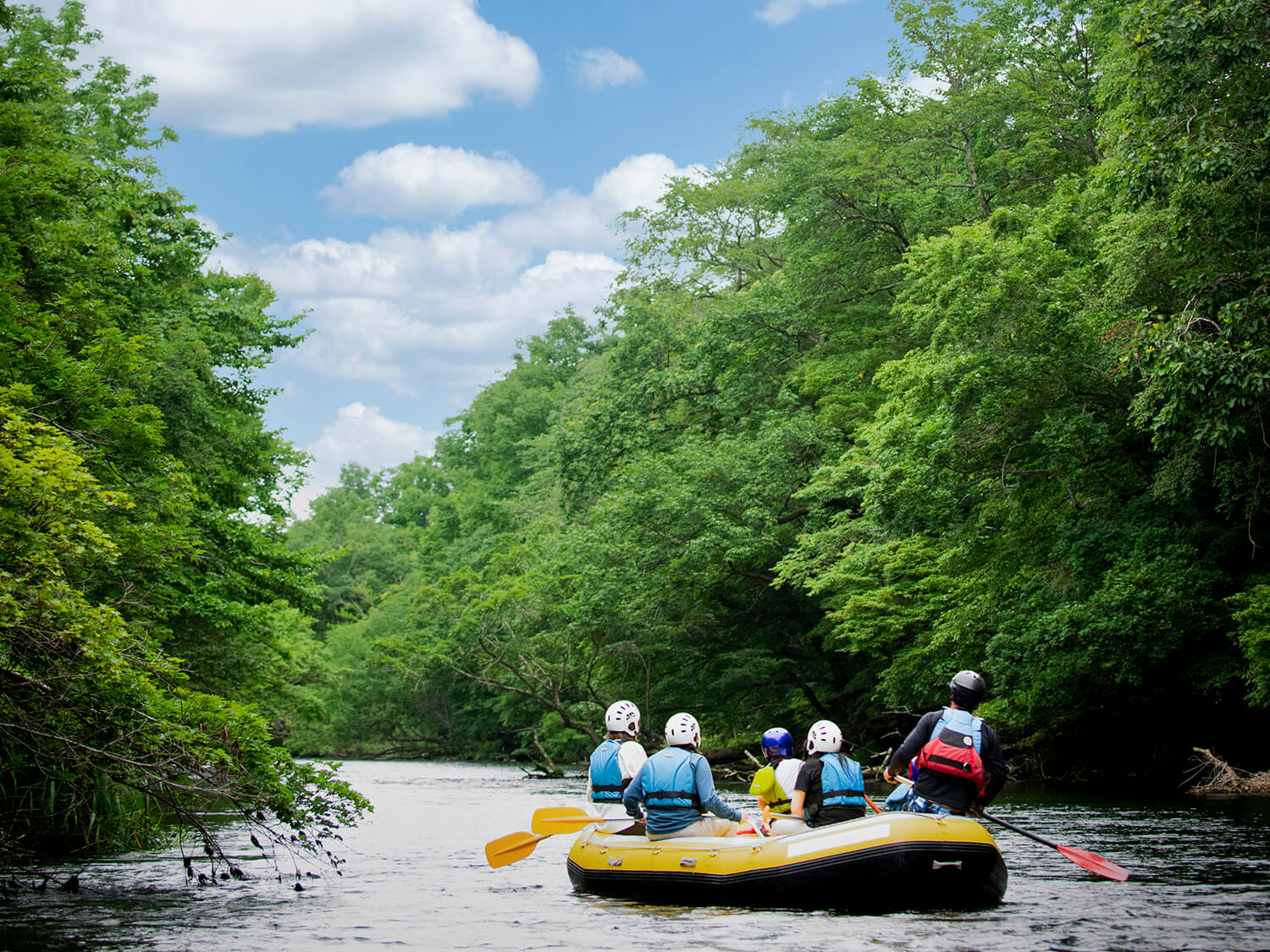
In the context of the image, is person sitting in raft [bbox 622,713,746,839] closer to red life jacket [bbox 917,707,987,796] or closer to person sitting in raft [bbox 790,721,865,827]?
person sitting in raft [bbox 790,721,865,827]

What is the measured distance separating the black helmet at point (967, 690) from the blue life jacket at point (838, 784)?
1557mm

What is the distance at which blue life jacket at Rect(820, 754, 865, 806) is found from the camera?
958 centimetres

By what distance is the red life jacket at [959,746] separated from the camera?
8.46 metres

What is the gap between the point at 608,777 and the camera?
1025 cm

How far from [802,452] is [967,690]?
19249 millimetres

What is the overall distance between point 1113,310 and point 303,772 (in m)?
13.0

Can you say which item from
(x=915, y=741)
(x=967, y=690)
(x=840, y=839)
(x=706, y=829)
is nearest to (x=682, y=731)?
(x=706, y=829)

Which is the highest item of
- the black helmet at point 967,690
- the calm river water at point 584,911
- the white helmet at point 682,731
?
the black helmet at point 967,690

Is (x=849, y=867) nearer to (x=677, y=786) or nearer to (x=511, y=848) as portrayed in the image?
(x=677, y=786)

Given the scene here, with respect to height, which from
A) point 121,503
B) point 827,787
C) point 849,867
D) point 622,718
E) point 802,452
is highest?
point 802,452

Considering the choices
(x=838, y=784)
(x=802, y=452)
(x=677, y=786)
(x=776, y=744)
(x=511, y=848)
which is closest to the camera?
(x=677, y=786)

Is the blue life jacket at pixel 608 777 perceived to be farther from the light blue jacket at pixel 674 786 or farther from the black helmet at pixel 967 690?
the black helmet at pixel 967 690

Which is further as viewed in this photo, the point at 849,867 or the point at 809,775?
the point at 809,775

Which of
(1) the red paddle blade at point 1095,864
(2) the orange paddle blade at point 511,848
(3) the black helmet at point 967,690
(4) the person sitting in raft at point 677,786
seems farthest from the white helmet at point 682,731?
(1) the red paddle blade at point 1095,864
